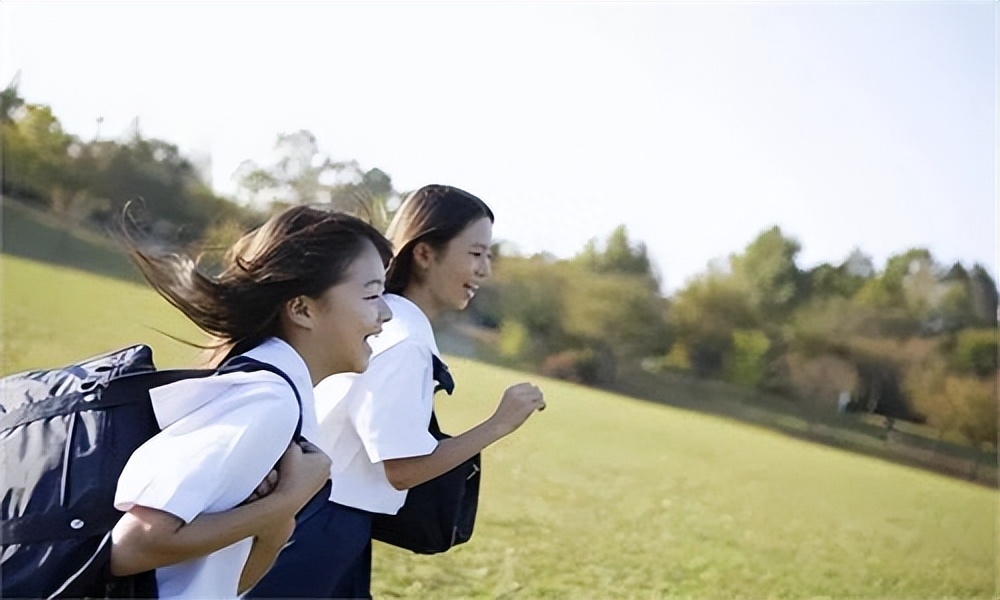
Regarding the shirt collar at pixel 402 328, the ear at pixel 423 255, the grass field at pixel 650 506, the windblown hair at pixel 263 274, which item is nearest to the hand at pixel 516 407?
the shirt collar at pixel 402 328

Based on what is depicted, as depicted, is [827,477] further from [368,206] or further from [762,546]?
[368,206]

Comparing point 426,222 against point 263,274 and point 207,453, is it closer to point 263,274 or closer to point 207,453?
point 263,274

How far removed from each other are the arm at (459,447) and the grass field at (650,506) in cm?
64

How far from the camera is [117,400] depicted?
3.41 ft

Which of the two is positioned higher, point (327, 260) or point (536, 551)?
point (327, 260)

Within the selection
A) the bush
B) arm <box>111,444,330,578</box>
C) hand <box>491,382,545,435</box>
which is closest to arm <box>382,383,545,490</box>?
hand <box>491,382,545,435</box>

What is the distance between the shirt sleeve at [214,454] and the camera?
0.97m

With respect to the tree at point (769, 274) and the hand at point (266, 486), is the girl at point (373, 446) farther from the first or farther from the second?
the tree at point (769, 274)

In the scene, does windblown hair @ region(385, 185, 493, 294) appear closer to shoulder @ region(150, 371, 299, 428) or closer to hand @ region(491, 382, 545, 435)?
hand @ region(491, 382, 545, 435)

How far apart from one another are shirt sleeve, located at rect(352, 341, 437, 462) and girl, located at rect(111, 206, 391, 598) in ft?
0.56

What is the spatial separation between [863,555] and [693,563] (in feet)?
1.22

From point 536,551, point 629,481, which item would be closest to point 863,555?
point 629,481

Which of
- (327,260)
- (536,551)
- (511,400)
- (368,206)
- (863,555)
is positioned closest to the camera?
(327,260)

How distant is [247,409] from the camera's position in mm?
994
